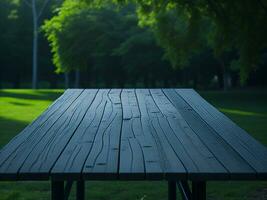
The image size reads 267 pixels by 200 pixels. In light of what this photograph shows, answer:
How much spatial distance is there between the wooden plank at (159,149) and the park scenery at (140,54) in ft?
6.65

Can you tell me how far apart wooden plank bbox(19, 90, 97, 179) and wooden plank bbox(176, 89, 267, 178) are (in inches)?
41.7

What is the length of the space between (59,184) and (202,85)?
46.7 m

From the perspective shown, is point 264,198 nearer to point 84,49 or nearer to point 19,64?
point 84,49

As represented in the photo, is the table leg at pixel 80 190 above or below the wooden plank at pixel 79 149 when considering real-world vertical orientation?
below

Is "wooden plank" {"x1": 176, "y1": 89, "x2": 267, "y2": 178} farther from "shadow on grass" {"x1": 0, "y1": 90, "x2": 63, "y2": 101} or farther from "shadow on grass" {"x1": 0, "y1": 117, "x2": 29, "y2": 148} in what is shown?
"shadow on grass" {"x1": 0, "y1": 90, "x2": 63, "y2": 101}

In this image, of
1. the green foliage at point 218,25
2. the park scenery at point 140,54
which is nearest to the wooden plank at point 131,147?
the park scenery at point 140,54

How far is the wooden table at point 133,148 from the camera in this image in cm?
269

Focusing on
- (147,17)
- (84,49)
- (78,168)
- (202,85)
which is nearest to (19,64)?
(202,85)

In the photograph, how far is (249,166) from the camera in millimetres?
2844

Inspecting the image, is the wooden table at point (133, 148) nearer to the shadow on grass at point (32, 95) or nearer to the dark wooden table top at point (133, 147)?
the dark wooden table top at point (133, 147)

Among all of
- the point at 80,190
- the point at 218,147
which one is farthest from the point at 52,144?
the point at 80,190

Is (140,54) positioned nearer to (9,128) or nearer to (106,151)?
(9,128)

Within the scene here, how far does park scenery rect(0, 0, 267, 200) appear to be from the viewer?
7332 millimetres

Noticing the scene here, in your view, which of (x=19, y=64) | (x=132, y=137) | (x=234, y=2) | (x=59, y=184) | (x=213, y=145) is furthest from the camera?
(x=19, y=64)
